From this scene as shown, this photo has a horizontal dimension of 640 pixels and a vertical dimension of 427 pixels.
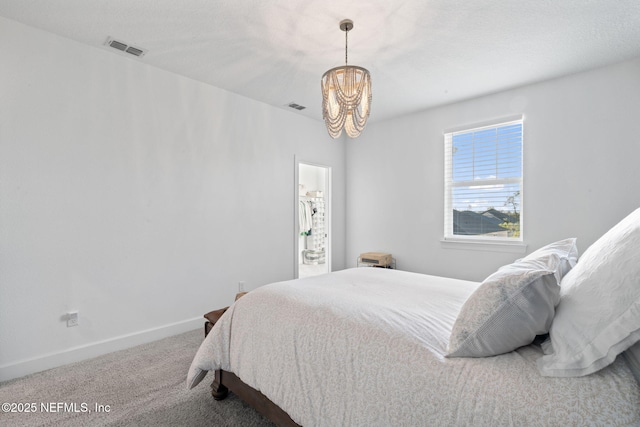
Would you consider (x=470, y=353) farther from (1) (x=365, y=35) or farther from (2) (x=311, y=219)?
(2) (x=311, y=219)

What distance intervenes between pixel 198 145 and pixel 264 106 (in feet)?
3.47

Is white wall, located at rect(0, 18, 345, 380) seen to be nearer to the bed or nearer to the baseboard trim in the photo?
the baseboard trim

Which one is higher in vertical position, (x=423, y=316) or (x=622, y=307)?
(x=622, y=307)

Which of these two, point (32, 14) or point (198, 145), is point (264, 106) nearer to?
point (198, 145)

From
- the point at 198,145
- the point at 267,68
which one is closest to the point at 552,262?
the point at 267,68

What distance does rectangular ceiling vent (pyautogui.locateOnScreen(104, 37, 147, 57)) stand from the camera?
251 centimetres

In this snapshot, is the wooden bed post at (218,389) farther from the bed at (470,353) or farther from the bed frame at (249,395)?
the bed at (470,353)

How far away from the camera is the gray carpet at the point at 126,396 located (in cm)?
173

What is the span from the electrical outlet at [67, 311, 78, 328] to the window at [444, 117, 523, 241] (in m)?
3.87

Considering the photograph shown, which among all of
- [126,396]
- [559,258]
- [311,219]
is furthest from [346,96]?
[311,219]

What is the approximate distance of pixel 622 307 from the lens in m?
0.84

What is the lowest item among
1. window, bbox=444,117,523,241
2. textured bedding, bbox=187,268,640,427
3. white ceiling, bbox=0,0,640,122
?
textured bedding, bbox=187,268,640,427

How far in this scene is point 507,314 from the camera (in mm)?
1015

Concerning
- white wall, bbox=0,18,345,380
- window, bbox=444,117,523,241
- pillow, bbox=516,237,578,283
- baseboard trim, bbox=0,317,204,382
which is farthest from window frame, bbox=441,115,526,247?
baseboard trim, bbox=0,317,204,382
